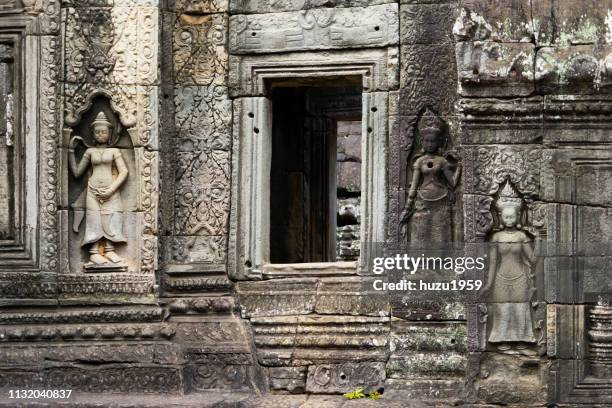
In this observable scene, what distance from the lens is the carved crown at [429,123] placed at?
11594 mm

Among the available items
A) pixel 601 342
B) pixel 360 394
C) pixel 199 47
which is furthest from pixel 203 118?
pixel 601 342

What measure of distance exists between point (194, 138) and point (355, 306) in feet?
6.03

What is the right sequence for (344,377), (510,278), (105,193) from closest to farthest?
1. (510,278)
2. (344,377)
3. (105,193)

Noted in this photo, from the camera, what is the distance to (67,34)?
38.9ft

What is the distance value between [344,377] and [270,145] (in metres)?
1.95

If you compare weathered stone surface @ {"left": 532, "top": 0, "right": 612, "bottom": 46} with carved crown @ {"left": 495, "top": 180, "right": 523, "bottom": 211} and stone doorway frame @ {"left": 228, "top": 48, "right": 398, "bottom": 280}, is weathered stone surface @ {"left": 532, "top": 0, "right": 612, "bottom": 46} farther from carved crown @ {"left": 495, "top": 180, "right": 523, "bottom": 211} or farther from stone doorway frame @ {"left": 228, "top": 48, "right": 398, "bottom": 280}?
stone doorway frame @ {"left": 228, "top": 48, "right": 398, "bottom": 280}

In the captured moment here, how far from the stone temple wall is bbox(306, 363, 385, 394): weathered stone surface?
0.01 metres

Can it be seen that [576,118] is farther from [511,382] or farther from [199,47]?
[199,47]

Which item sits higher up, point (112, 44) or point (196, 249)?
point (112, 44)

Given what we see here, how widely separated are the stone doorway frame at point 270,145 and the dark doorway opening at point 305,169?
46cm

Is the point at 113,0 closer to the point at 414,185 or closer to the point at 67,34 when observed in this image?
the point at 67,34

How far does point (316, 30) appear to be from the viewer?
1191cm

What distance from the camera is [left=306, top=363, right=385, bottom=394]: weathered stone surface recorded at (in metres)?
11.5

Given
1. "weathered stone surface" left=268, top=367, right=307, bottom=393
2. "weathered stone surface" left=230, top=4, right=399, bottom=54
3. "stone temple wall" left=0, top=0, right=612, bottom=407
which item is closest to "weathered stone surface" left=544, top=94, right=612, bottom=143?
"stone temple wall" left=0, top=0, right=612, bottom=407
